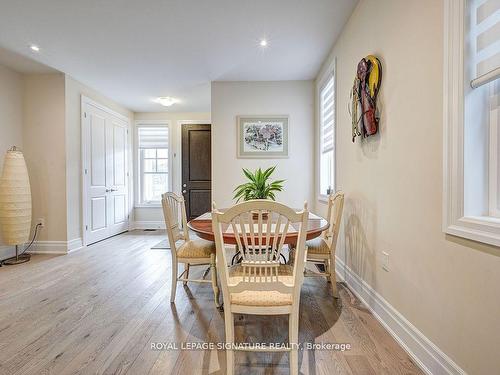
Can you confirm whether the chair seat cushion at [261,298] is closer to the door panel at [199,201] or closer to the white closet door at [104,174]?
the white closet door at [104,174]

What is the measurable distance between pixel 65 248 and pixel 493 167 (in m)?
4.68

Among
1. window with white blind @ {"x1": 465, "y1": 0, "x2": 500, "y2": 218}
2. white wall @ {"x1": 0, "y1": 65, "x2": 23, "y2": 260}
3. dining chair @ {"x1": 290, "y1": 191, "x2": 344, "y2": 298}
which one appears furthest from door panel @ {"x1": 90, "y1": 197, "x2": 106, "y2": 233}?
window with white blind @ {"x1": 465, "y1": 0, "x2": 500, "y2": 218}

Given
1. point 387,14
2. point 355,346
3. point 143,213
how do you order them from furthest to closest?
point 143,213 → point 387,14 → point 355,346

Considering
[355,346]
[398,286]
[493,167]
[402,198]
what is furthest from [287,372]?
[493,167]

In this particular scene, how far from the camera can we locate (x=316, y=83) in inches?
164

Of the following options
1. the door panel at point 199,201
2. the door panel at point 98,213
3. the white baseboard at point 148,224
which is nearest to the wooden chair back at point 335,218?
the door panel at point 199,201

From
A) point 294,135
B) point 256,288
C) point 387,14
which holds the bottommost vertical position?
point 256,288

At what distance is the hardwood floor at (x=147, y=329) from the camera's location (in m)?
1.57

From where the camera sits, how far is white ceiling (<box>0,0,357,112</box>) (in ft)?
8.24

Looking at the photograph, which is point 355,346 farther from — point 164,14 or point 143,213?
point 143,213

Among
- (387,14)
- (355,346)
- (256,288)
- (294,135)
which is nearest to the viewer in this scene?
(256,288)

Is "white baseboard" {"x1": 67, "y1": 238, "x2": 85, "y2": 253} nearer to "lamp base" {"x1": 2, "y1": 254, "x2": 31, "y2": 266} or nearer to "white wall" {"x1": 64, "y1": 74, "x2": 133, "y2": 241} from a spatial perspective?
"white wall" {"x1": 64, "y1": 74, "x2": 133, "y2": 241}

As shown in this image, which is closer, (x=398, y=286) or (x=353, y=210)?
(x=398, y=286)

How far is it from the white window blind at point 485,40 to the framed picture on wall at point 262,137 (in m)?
3.10
